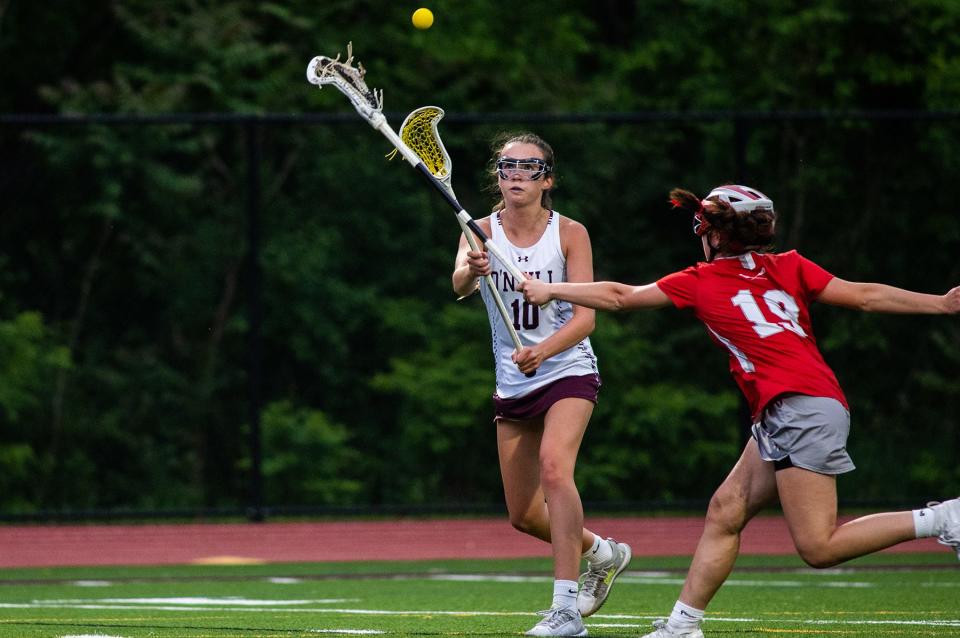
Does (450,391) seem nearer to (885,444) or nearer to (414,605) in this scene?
(885,444)

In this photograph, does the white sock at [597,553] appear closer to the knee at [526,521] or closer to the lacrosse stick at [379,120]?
the knee at [526,521]

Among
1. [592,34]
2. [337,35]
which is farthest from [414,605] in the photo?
[592,34]

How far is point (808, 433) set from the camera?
19.2ft

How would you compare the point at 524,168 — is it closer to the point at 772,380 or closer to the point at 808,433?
the point at 772,380

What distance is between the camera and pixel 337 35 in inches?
725

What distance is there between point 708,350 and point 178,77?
6.17 meters

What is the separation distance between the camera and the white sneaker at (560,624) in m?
6.55

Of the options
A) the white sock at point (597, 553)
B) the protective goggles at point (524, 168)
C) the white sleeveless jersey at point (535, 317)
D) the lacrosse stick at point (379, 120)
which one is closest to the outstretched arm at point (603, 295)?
the lacrosse stick at point (379, 120)

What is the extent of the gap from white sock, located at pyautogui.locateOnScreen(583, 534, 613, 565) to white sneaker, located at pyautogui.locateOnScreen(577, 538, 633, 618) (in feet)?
0.06

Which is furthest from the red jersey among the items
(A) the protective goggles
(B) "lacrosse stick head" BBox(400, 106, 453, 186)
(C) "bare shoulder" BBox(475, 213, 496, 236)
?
(B) "lacrosse stick head" BBox(400, 106, 453, 186)

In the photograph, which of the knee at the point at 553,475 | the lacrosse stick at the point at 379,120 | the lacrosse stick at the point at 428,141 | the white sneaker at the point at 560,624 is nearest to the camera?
the white sneaker at the point at 560,624

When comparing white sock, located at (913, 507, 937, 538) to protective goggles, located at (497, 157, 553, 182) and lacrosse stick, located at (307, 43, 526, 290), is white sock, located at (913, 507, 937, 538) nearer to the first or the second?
lacrosse stick, located at (307, 43, 526, 290)

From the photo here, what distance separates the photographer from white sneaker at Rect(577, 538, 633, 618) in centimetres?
738

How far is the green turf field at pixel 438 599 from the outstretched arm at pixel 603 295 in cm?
151
